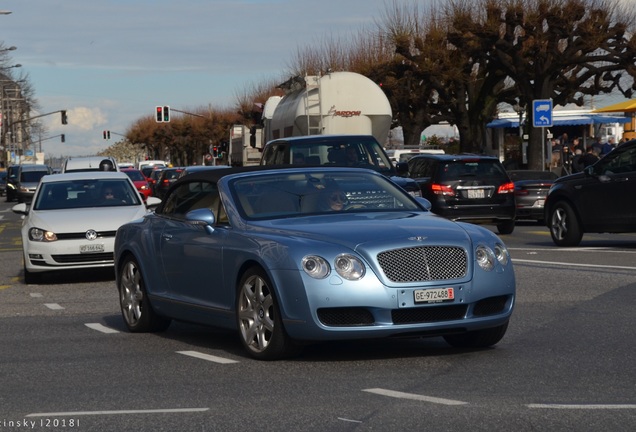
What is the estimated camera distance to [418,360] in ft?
30.5

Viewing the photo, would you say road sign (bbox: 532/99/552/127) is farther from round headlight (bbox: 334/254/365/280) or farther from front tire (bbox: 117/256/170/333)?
round headlight (bbox: 334/254/365/280)

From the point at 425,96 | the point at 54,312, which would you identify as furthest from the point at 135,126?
the point at 54,312

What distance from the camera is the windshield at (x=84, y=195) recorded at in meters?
18.6

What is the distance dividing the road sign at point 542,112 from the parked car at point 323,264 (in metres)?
25.4

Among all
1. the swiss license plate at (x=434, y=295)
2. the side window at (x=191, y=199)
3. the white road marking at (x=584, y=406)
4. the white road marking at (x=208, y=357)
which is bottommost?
the white road marking at (x=208, y=357)

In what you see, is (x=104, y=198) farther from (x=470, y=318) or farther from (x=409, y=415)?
(x=409, y=415)

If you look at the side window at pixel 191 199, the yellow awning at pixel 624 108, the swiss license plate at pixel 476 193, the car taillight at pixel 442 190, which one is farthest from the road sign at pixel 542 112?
the side window at pixel 191 199

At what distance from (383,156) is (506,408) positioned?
15098mm

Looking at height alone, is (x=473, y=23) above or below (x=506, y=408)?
above

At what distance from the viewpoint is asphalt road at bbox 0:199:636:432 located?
7.06 meters

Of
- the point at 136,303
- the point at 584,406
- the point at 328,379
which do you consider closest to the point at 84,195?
the point at 136,303

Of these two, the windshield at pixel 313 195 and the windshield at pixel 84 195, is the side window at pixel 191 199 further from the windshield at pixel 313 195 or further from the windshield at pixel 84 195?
the windshield at pixel 84 195

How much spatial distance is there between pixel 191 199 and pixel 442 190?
50.5ft

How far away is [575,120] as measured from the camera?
229ft
